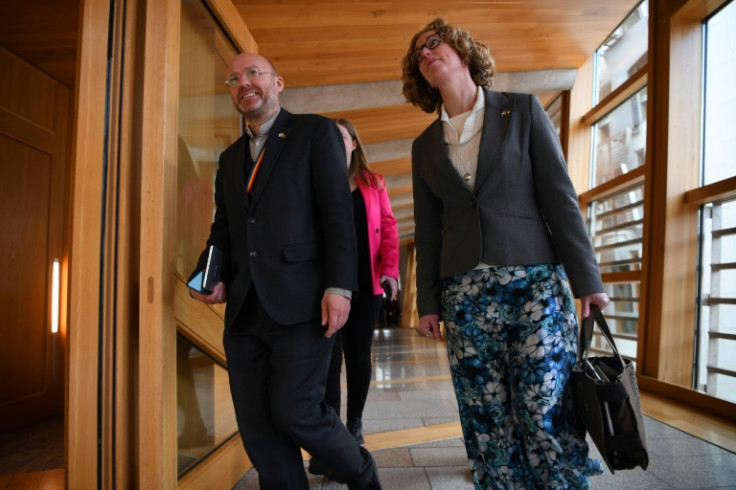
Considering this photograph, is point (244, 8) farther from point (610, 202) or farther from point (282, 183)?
point (610, 202)

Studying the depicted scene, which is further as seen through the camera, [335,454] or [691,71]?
[691,71]

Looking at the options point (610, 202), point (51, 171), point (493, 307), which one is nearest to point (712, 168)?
point (610, 202)

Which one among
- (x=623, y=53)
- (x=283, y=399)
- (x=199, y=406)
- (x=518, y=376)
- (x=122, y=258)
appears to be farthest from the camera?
(x=623, y=53)

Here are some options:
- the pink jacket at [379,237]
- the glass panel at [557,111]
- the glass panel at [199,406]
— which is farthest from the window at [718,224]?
the glass panel at [199,406]

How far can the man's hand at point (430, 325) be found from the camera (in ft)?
5.39

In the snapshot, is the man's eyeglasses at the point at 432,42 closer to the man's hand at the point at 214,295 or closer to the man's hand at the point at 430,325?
the man's hand at the point at 430,325

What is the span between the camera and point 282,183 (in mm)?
1725

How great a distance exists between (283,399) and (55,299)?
3313mm

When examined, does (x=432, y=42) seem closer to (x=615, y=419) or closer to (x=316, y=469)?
(x=615, y=419)

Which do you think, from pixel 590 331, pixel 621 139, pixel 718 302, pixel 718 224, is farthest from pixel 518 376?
pixel 621 139

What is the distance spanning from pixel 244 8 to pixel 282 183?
2.75 m

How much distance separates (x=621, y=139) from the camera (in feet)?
17.3

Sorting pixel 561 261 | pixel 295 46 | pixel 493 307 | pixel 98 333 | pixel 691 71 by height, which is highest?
pixel 295 46

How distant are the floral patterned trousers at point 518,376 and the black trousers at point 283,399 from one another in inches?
17.3
